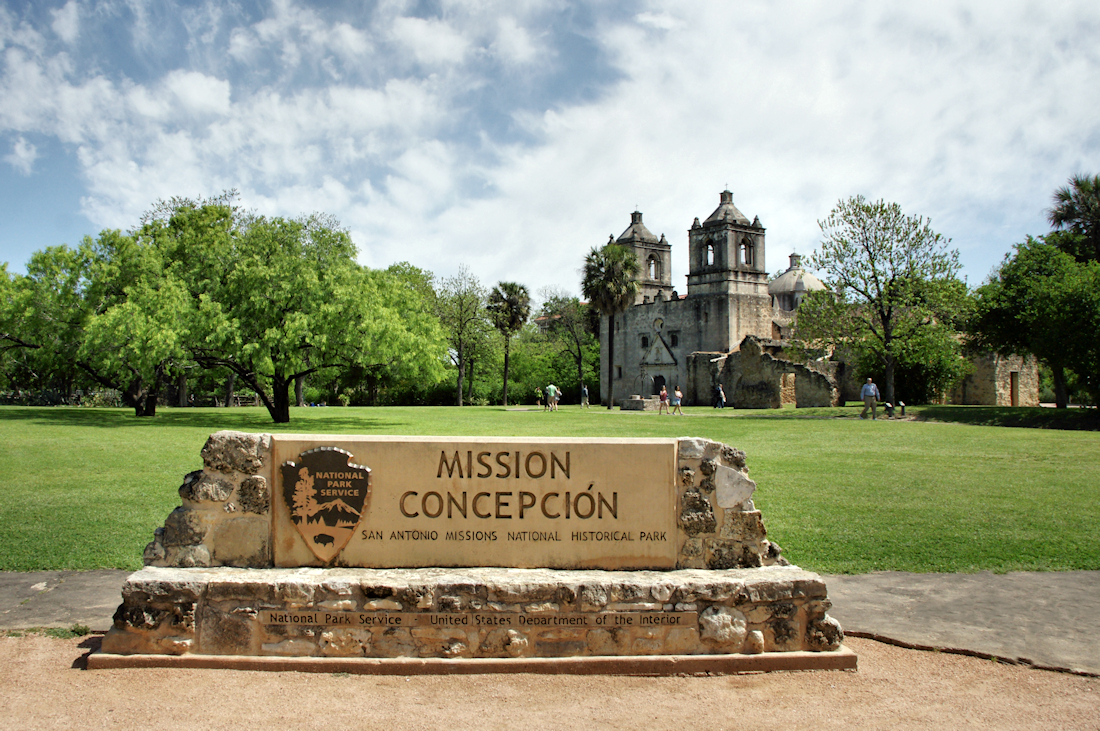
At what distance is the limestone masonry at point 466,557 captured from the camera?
174 inches

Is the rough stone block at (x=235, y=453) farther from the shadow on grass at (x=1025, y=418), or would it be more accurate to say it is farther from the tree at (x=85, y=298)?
the shadow on grass at (x=1025, y=418)

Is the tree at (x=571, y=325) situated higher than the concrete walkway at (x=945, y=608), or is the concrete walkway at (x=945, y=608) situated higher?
the tree at (x=571, y=325)

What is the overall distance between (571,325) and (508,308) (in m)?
16.8

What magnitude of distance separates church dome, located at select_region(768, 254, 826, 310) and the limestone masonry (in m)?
59.1

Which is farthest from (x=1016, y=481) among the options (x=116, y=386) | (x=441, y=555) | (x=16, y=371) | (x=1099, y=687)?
(x=16, y=371)

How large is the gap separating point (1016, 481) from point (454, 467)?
10.4m

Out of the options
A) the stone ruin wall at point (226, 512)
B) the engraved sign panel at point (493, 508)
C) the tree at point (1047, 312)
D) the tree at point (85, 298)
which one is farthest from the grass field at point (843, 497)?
the tree at point (1047, 312)

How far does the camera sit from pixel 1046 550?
7223mm

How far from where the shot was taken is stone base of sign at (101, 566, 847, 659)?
440 cm

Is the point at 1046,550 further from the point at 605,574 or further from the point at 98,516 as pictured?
the point at 98,516

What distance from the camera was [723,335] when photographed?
52.2m

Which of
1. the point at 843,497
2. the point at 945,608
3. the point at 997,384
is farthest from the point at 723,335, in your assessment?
the point at 945,608

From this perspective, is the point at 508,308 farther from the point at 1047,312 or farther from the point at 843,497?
the point at 843,497

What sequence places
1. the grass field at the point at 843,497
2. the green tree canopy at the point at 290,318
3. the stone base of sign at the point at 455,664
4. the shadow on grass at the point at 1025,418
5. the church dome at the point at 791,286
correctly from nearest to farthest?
the stone base of sign at the point at 455,664 → the grass field at the point at 843,497 → the green tree canopy at the point at 290,318 → the shadow on grass at the point at 1025,418 → the church dome at the point at 791,286
